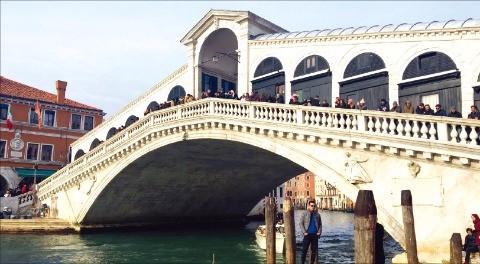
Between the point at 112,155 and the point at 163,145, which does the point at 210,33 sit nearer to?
the point at 163,145

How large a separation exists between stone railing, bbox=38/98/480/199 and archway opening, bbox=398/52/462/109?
1.37 m

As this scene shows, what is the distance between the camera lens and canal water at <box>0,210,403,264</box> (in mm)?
14117

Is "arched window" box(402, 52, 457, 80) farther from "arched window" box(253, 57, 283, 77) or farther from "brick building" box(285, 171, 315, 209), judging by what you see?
"brick building" box(285, 171, 315, 209)

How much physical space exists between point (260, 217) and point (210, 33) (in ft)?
59.8

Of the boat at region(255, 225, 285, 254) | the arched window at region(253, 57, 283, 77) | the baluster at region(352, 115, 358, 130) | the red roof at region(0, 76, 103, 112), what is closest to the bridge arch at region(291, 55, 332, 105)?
the arched window at region(253, 57, 283, 77)

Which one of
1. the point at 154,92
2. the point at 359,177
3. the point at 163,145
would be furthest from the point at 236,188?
the point at 359,177

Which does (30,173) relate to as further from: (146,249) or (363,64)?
(363,64)

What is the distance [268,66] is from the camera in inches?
656

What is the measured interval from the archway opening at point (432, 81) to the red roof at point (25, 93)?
21933mm

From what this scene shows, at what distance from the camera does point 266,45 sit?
16.7 m

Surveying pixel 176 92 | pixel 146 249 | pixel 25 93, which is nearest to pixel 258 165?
pixel 176 92

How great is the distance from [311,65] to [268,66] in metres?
1.97

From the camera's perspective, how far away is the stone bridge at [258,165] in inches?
384

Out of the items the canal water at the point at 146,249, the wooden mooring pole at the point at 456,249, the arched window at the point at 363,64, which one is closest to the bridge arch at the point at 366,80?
the arched window at the point at 363,64
